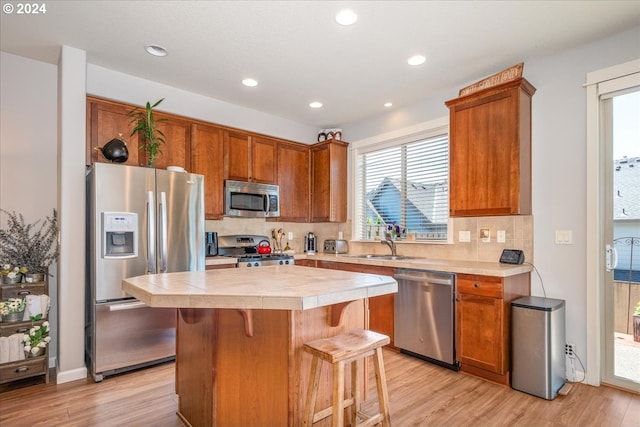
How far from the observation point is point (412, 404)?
2.36 metres

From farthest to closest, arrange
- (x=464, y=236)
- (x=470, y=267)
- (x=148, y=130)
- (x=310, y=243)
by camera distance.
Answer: (x=310, y=243)
(x=464, y=236)
(x=148, y=130)
(x=470, y=267)

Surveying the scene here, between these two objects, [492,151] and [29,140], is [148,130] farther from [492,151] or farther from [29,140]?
[492,151]

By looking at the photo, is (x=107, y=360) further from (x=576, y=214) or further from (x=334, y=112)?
(x=576, y=214)

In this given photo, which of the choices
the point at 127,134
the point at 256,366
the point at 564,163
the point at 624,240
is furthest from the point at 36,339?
the point at 624,240

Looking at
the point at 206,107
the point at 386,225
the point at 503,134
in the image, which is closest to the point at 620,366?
the point at 503,134

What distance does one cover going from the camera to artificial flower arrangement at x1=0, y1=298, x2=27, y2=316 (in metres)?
2.53

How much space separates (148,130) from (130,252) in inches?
45.4

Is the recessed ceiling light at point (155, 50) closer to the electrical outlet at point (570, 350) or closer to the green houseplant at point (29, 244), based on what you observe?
the green houseplant at point (29, 244)

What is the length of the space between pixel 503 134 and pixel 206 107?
309cm

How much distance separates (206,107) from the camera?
12.9 ft

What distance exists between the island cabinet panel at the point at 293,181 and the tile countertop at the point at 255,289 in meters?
2.64

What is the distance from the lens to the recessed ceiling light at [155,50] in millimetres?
2797

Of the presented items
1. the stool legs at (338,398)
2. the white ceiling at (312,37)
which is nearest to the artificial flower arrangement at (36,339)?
the white ceiling at (312,37)

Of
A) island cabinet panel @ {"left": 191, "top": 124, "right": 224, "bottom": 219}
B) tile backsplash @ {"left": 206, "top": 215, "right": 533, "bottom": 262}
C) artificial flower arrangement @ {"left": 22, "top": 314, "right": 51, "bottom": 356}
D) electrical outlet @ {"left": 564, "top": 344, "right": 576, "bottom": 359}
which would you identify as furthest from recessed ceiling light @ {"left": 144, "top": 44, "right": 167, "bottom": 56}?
electrical outlet @ {"left": 564, "top": 344, "right": 576, "bottom": 359}
